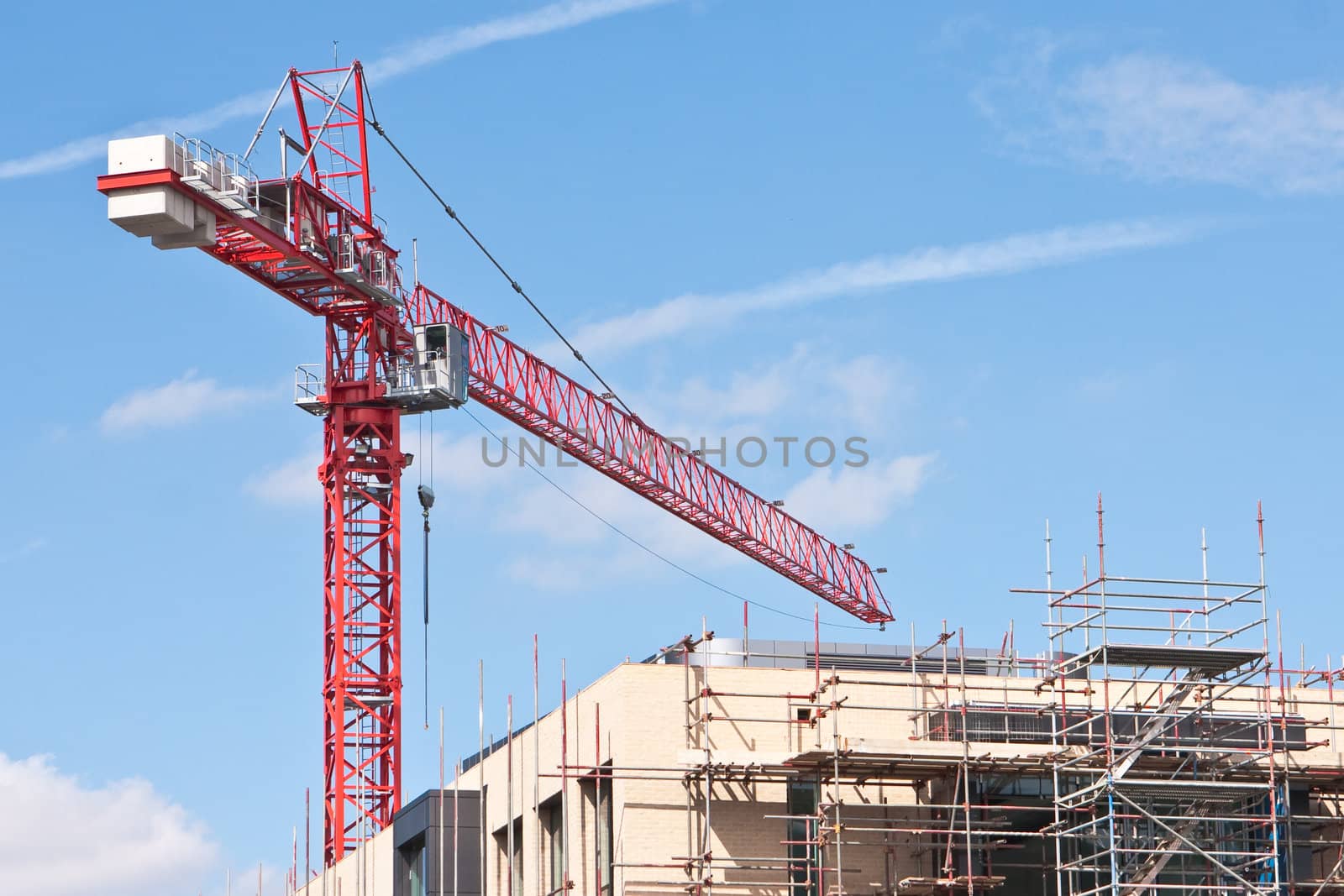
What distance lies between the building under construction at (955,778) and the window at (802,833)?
48mm

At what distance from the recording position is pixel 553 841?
48188 mm

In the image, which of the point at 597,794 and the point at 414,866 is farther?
the point at 414,866

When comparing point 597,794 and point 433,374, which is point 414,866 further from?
point 433,374

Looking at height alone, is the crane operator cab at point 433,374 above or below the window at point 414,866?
above

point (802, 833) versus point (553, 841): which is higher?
point (553, 841)

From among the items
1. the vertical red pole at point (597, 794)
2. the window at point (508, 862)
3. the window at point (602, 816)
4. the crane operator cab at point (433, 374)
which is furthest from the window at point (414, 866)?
the crane operator cab at point (433, 374)

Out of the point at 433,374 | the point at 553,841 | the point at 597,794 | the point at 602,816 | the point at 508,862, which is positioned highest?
the point at 433,374

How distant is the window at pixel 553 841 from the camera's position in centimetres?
4756

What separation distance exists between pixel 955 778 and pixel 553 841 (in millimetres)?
8201

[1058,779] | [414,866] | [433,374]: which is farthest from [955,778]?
[433,374]

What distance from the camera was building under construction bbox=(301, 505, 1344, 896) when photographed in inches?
1705

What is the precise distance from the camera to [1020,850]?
150ft

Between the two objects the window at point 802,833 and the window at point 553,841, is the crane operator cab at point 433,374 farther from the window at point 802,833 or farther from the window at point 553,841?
the window at point 802,833

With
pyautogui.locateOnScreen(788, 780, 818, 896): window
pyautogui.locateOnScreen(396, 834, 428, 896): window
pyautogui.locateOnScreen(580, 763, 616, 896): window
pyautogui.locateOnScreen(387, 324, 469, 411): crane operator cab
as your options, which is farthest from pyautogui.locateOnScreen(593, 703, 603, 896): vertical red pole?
pyautogui.locateOnScreen(387, 324, 469, 411): crane operator cab
